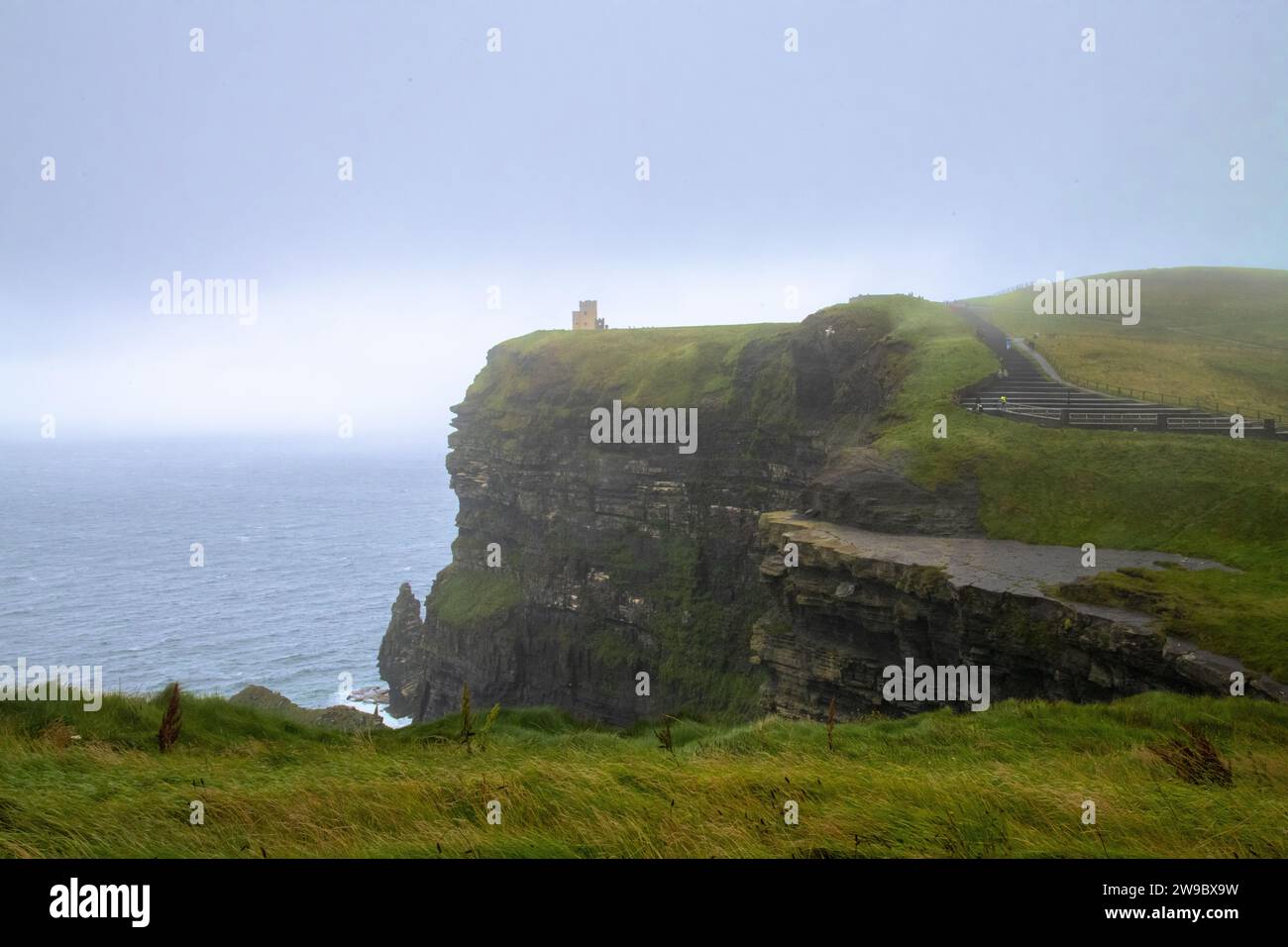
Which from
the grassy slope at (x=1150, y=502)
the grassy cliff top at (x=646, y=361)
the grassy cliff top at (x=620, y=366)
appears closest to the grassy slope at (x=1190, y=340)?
the grassy slope at (x=1150, y=502)

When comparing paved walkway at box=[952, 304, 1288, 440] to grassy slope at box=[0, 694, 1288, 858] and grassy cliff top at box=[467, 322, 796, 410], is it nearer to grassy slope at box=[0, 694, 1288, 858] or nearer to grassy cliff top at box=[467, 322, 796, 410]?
grassy cliff top at box=[467, 322, 796, 410]

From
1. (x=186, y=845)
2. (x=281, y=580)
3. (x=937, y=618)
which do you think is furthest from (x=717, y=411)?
(x=281, y=580)

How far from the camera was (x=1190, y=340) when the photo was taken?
55125 mm

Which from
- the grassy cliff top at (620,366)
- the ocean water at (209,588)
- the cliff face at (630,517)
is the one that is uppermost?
the grassy cliff top at (620,366)

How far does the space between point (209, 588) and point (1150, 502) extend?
346 ft

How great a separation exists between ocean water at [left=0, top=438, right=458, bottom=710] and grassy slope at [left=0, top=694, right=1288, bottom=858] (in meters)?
37.1

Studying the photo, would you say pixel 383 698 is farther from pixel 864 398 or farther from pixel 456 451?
pixel 864 398

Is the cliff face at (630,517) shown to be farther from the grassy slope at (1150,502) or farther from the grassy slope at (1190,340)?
the grassy slope at (1190,340)

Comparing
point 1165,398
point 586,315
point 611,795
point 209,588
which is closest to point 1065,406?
point 1165,398

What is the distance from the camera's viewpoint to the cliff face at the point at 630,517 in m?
52.6

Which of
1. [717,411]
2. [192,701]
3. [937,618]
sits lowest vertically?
[937,618]

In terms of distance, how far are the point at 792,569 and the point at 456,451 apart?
175 feet

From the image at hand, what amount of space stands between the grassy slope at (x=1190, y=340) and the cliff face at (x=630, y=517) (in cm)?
1297
